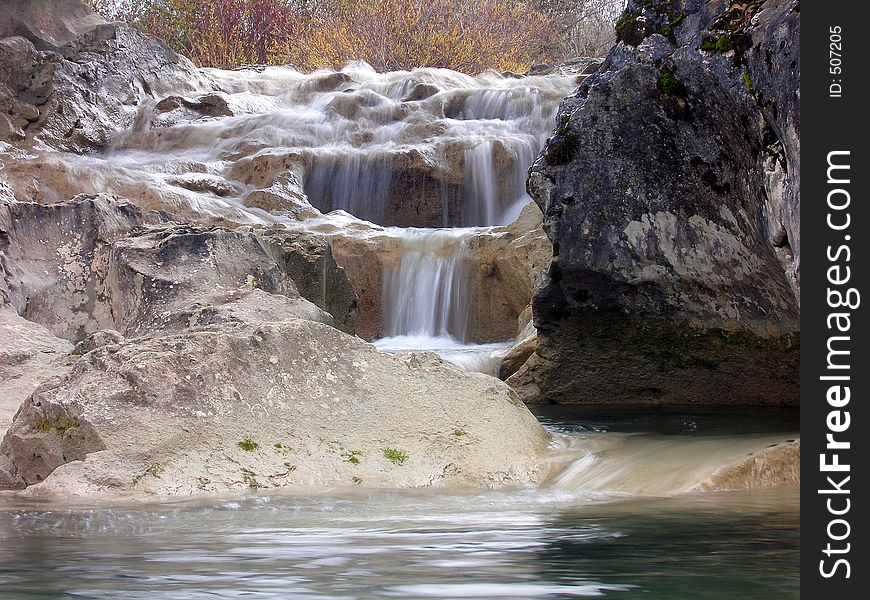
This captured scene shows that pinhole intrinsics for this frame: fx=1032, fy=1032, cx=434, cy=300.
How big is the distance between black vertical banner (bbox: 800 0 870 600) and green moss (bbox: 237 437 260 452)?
7.70ft

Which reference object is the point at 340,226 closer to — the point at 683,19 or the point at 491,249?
the point at 491,249

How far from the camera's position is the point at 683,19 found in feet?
17.6

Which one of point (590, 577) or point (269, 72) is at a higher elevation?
point (269, 72)

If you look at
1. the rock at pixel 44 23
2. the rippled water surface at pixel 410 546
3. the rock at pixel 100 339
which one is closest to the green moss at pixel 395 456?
the rippled water surface at pixel 410 546

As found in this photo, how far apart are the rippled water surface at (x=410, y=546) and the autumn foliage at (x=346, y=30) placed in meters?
21.6

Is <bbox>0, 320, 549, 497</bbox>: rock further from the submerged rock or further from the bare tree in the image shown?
the bare tree

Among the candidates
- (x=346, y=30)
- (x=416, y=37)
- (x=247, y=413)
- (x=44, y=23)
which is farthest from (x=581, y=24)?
(x=247, y=413)

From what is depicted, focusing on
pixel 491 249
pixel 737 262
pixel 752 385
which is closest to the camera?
pixel 737 262

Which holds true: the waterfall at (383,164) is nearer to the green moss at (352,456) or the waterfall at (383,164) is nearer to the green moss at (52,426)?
the green moss at (352,456)

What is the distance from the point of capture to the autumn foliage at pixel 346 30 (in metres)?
24.5

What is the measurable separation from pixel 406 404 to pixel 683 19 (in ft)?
8.49

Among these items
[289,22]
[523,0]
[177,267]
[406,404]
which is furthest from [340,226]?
[523,0]

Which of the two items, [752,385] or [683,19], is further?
[752,385]

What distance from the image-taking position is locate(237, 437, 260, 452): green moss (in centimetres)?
394
